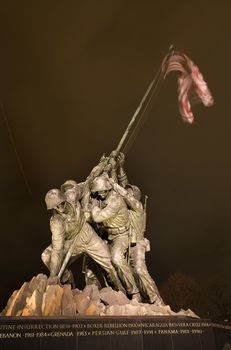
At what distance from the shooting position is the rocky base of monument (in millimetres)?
8531

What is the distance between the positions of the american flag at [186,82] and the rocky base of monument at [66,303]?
25.0ft

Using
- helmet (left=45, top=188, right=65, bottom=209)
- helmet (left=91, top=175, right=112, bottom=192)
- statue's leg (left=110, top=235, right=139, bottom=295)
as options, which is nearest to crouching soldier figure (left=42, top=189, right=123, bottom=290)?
helmet (left=45, top=188, right=65, bottom=209)

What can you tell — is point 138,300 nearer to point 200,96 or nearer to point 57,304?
point 57,304

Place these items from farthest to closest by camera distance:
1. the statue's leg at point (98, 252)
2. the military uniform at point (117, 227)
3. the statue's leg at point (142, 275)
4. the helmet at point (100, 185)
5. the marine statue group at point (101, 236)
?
1. the helmet at point (100, 185)
2. the statue's leg at point (98, 252)
3. the military uniform at point (117, 227)
4. the statue's leg at point (142, 275)
5. the marine statue group at point (101, 236)

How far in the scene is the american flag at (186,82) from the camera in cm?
1476

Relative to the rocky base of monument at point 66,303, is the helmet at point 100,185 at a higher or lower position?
higher

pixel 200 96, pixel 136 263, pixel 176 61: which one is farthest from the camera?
pixel 176 61

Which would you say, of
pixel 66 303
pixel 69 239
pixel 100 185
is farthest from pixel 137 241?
pixel 66 303

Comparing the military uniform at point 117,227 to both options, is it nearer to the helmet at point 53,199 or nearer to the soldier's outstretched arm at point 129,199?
the soldier's outstretched arm at point 129,199

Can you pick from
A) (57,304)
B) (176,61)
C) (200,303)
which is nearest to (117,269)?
(57,304)

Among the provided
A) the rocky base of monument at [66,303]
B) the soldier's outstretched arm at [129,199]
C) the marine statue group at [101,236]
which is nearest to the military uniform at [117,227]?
the marine statue group at [101,236]

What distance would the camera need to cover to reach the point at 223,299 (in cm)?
3494

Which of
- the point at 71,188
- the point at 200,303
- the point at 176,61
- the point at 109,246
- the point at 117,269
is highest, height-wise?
the point at 176,61

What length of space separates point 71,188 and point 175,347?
4.67m
